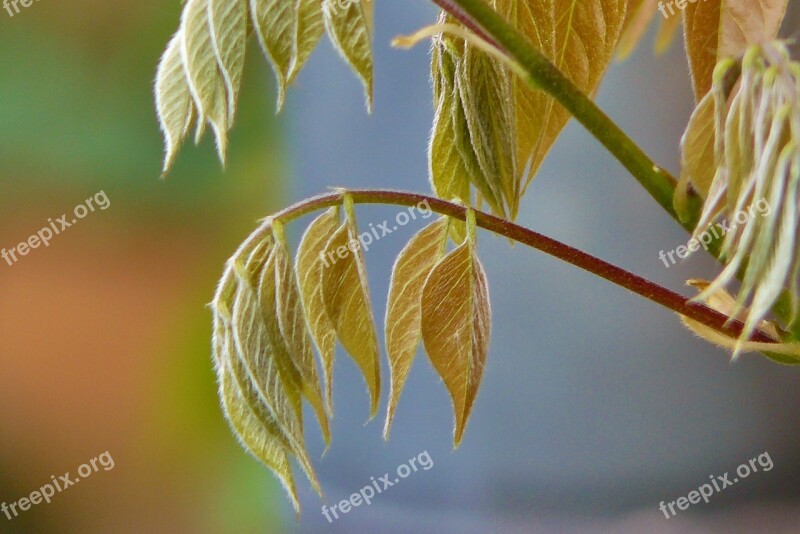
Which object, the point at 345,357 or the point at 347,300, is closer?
the point at 347,300

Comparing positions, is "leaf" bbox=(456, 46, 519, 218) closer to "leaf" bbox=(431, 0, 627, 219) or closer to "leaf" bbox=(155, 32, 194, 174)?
"leaf" bbox=(431, 0, 627, 219)

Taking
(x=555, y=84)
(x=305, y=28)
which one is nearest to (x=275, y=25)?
(x=305, y=28)

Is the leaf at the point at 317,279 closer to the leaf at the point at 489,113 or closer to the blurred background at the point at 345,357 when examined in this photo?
the leaf at the point at 489,113

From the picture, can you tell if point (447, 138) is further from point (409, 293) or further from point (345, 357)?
point (345, 357)

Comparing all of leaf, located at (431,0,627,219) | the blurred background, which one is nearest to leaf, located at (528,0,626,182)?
leaf, located at (431,0,627,219)

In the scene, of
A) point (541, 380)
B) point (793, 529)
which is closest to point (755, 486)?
point (793, 529)

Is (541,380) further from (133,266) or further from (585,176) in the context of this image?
(133,266)
